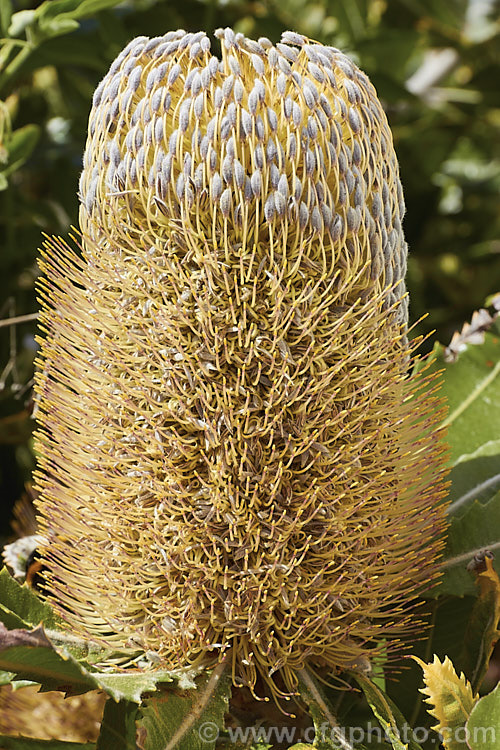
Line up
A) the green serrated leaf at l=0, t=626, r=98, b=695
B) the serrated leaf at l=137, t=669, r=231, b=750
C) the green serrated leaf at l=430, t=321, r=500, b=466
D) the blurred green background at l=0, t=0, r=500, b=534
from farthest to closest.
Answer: the blurred green background at l=0, t=0, r=500, b=534, the green serrated leaf at l=430, t=321, r=500, b=466, the serrated leaf at l=137, t=669, r=231, b=750, the green serrated leaf at l=0, t=626, r=98, b=695

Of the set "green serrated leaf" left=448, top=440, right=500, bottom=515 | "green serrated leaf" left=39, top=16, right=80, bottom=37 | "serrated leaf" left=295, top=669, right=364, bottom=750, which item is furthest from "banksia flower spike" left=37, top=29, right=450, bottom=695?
"green serrated leaf" left=39, top=16, right=80, bottom=37

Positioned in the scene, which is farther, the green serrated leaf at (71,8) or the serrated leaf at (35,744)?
the green serrated leaf at (71,8)

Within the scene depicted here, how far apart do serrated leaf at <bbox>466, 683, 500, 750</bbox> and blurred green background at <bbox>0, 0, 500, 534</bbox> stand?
1.01 meters

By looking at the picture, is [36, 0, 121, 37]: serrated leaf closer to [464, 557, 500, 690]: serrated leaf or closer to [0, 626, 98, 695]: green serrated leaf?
[0, 626, 98, 695]: green serrated leaf

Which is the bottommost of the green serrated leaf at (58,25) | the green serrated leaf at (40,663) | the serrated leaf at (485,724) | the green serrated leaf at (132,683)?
the serrated leaf at (485,724)

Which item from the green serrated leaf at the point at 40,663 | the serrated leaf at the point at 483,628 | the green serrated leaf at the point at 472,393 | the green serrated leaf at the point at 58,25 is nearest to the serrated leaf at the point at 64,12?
the green serrated leaf at the point at 58,25

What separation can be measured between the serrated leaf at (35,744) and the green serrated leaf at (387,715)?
421 mm

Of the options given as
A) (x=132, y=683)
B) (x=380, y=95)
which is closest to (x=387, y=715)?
(x=132, y=683)

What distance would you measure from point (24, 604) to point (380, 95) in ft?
5.67

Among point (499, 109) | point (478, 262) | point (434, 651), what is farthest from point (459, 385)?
point (499, 109)

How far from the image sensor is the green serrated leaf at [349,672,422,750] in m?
1.07

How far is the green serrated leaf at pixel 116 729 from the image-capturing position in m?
1.05

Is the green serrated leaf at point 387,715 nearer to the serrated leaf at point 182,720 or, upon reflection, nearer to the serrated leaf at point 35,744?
the serrated leaf at point 182,720

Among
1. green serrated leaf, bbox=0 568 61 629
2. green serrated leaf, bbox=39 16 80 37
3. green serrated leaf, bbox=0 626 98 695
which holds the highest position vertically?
green serrated leaf, bbox=39 16 80 37
